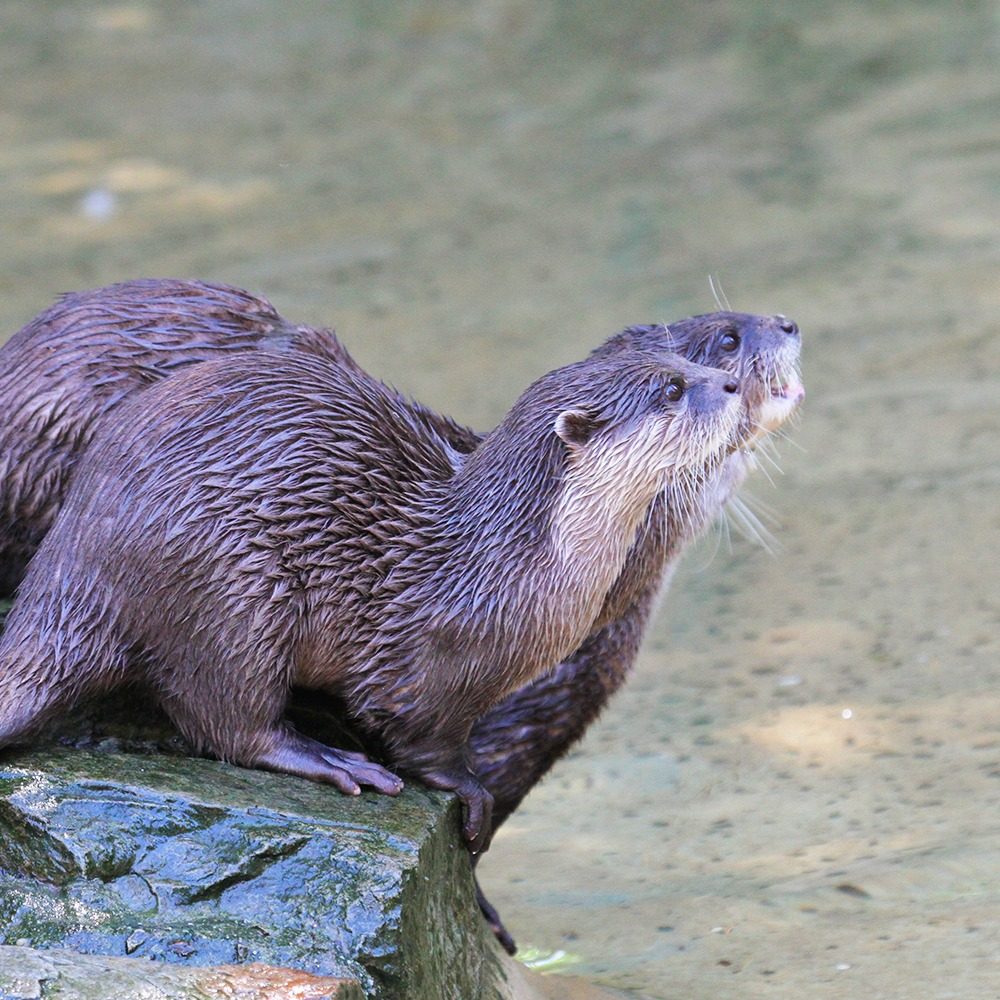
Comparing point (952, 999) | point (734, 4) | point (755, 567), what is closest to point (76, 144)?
point (734, 4)

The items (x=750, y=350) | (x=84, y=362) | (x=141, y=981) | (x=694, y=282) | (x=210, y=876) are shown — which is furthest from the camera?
(x=694, y=282)

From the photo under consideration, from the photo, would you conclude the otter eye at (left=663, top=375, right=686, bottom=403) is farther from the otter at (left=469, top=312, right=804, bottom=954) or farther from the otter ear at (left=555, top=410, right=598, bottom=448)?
the otter at (left=469, top=312, right=804, bottom=954)

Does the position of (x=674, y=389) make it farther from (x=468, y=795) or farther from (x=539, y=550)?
(x=468, y=795)

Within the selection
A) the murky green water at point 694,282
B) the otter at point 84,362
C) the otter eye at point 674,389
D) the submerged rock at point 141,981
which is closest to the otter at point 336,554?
the otter eye at point 674,389

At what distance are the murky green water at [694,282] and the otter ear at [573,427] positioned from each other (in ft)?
3.25

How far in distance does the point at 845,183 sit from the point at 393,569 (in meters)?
4.99

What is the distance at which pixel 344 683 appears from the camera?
103 inches

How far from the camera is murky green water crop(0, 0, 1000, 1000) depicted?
3.31 m

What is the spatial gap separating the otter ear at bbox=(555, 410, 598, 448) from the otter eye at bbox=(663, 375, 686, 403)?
5.9 inches

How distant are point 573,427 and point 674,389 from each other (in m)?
0.19

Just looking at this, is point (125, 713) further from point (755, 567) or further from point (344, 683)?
point (755, 567)

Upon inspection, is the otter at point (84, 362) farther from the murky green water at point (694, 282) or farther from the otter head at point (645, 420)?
the murky green water at point (694, 282)

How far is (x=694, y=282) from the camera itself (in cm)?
629

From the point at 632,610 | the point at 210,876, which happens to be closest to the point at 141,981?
the point at 210,876
